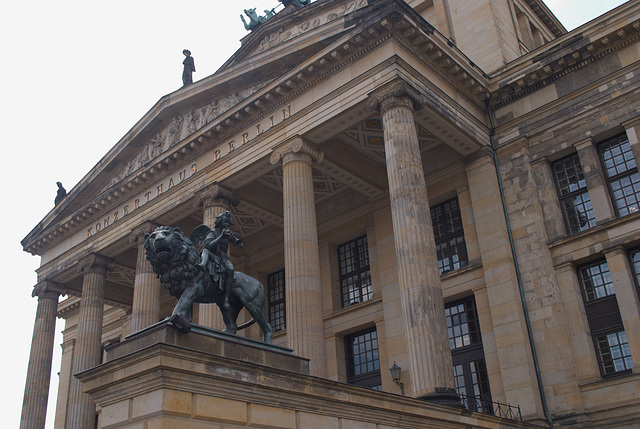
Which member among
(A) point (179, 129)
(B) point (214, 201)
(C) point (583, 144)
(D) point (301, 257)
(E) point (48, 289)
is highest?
(A) point (179, 129)

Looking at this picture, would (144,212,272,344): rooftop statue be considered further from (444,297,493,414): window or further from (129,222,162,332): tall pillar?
(129,222,162,332): tall pillar

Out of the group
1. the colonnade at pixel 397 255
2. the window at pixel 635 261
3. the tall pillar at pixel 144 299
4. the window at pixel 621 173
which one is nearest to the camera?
the colonnade at pixel 397 255

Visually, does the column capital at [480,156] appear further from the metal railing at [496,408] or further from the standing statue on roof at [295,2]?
the standing statue on roof at [295,2]

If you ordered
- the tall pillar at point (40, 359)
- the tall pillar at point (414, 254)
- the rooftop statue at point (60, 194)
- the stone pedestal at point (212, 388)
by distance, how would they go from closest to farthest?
1. the stone pedestal at point (212, 388)
2. the tall pillar at point (414, 254)
3. the tall pillar at point (40, 359)
4. the rooftop statue at point (60, 194)

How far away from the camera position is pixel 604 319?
2119 cm

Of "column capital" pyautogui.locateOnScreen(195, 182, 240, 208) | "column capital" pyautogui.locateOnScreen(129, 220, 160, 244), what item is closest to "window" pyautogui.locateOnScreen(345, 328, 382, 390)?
"column capital" pyautogui.locateOnScreen(195, 182, 240, 208)

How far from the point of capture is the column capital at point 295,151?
23797 millimetres

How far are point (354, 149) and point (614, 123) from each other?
10.2 metres

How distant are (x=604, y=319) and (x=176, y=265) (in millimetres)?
15550

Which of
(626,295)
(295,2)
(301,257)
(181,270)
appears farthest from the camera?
(295,2)

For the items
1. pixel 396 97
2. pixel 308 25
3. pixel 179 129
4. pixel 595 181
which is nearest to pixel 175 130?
pixel 179 129

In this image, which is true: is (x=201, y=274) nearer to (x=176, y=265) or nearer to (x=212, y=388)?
(x=176, y=265)

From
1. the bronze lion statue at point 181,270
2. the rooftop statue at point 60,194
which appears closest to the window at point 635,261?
the bronze lion statue at point 181,270

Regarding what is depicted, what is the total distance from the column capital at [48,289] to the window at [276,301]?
37.8ft
